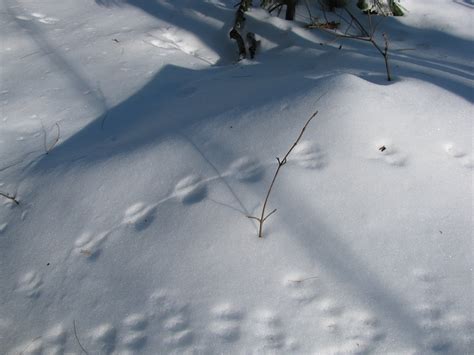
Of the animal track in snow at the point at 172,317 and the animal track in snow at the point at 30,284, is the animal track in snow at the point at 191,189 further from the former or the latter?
the animal track in snow at the point at 30,284

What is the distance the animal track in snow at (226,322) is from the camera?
4.81ft

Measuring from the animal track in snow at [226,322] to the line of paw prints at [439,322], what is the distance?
0.60m

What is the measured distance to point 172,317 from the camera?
1546mm

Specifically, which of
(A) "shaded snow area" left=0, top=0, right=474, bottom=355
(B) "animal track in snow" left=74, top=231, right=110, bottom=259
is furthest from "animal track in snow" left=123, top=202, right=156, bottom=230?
(B) "animal track in snow" left=74, top=231, right=110, bottom=259

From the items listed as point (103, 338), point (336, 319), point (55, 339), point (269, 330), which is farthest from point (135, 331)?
point (336, 319)

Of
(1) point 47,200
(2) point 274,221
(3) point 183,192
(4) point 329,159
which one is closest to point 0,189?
(1) point 47,200

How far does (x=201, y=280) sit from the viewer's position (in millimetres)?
1615

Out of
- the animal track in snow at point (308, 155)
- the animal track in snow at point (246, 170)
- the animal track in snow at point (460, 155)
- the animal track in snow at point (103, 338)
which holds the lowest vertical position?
the animal track in snow at point (103, 338)

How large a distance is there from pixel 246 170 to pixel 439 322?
0.95 meters

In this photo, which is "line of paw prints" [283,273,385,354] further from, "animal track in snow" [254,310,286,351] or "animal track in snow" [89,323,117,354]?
"animal track in snow" [89,323,117,354]

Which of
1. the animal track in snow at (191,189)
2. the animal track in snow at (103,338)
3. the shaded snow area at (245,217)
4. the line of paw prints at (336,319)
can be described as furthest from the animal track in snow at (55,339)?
the line of paw prints at (336,319)

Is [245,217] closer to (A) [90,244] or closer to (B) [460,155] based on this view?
(A) [90,244]

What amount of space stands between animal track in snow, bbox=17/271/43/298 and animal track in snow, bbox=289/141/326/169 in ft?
3.87

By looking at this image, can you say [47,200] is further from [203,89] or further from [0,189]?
[203,89]
